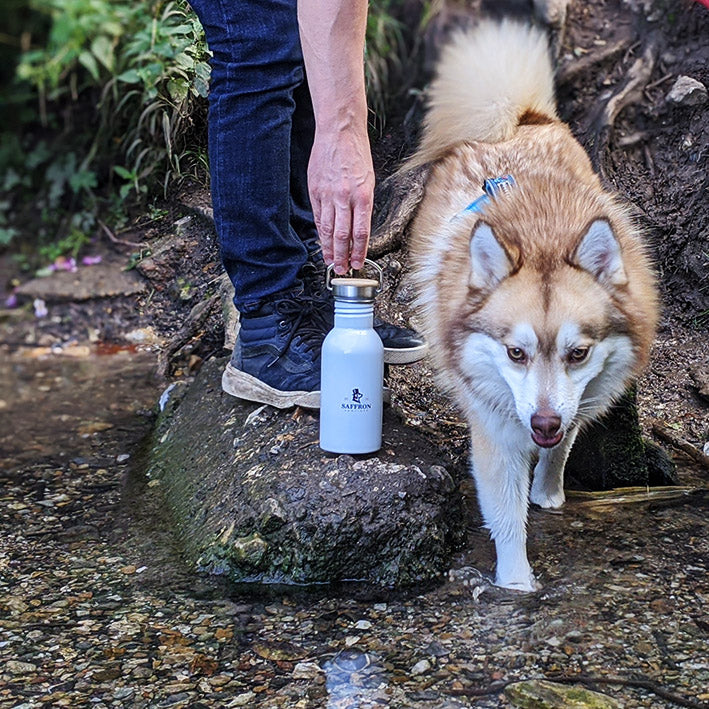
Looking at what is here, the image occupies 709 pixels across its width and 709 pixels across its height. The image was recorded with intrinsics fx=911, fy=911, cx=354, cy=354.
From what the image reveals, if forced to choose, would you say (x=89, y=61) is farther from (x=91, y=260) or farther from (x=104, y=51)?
(x=91, y=260)

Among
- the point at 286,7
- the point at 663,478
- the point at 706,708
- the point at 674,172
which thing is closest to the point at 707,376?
the point at 663,478

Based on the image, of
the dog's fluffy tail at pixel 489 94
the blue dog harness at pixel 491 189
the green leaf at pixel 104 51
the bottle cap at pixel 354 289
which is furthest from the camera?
the green leaf at pixel 104 51

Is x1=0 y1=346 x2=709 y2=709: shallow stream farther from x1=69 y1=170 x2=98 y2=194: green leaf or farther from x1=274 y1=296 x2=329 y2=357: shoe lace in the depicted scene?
x1=69 y1=170 x2=98 y2=194: green leaf

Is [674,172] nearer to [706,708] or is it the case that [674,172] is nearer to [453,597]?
[453,597]

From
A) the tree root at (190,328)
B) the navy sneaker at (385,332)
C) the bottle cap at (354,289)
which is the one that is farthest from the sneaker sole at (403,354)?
the tree root at (190,328)

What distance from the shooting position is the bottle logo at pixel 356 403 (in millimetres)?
2289

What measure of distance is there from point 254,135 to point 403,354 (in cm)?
76

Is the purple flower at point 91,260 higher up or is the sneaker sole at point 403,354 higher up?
the purple flower at point 91,260

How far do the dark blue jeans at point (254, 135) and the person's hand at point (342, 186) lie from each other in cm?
32

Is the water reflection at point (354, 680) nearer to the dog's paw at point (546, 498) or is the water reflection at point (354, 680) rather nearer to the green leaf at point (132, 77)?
the dog's paw at point (546, 498)

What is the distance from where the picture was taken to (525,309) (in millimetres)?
2127

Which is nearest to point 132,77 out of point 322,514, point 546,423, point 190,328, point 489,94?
point 190,328

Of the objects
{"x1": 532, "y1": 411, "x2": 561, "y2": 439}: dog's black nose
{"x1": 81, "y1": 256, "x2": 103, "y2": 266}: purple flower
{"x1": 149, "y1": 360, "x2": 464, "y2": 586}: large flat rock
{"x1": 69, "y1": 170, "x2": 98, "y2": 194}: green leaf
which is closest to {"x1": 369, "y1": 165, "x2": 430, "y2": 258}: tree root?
{"x1": 149, "y1": 360, "x2": 464, "y2": 586}: large flat rock

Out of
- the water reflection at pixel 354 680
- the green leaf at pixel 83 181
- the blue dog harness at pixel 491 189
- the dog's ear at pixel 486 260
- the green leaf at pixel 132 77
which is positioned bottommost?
the water reflection at pixel 354 680
